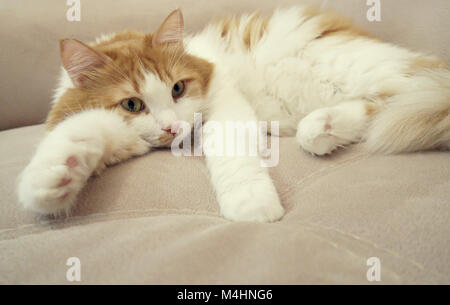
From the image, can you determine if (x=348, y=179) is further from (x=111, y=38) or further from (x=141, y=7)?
(x=141, y=7)

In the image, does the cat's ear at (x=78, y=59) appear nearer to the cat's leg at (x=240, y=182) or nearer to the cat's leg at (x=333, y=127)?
the cat's leg at (x=240, y=182)

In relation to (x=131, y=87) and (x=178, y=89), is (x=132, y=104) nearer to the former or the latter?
(x=131, y=87)

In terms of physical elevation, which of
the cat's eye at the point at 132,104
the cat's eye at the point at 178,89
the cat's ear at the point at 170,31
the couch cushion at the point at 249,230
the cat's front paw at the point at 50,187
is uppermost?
the cat's ear at the point at 170,31

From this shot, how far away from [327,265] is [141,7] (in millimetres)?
1679

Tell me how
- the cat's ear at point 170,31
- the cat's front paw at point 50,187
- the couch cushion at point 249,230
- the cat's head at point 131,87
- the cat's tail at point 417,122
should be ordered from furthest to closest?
the cat's ear at point 170,31
the cat's head at point 131,87
the cat's tail at point 417,122
the cat's front paw at point 50,187
the couch cushion at point 249,230

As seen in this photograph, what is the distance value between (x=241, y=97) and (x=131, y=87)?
460 mm

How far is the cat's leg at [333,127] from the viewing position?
890 mm

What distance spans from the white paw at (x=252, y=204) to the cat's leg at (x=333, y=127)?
9.3 inches

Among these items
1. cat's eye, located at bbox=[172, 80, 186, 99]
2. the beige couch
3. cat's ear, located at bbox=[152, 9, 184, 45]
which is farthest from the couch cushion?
cat's ear, located at bbox=[152, 9, 184, 45]

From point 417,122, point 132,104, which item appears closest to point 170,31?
point 132,104

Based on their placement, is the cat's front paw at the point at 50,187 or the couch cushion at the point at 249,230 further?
the cat's front paw at the point at 50,187

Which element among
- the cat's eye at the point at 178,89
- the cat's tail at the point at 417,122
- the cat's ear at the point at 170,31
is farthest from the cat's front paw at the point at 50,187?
the cat's tail at the point at 417,122

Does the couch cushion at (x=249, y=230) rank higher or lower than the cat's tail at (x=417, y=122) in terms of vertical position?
lower

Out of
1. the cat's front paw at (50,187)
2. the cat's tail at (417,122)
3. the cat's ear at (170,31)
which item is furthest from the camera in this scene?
the cat's ear at (170,31)
